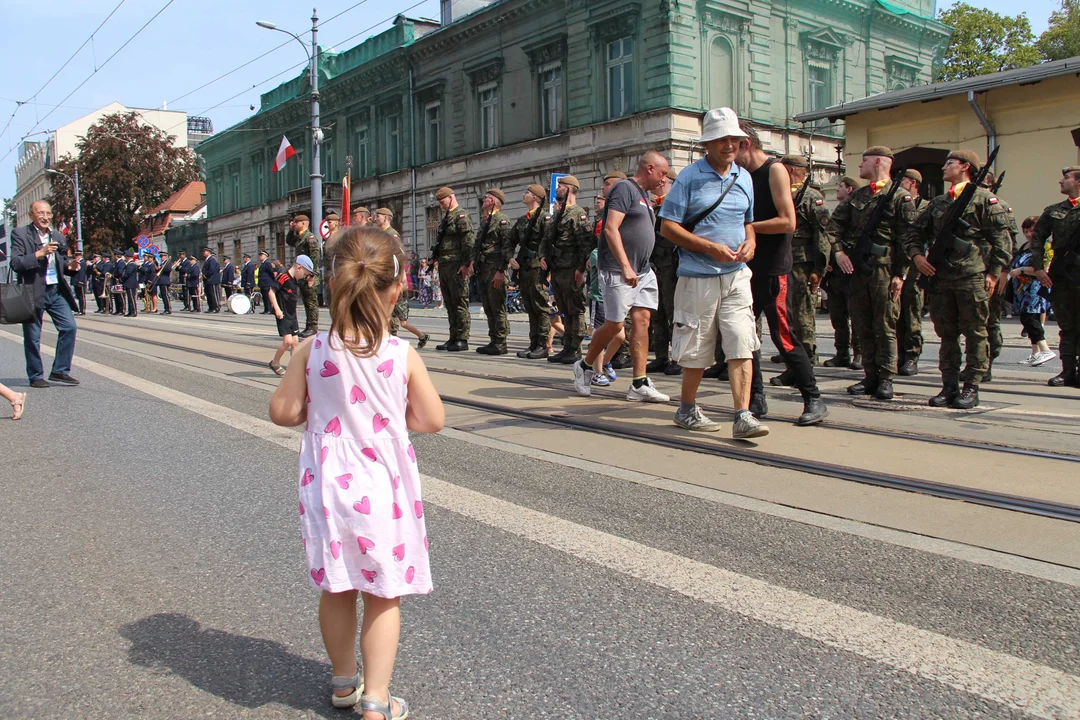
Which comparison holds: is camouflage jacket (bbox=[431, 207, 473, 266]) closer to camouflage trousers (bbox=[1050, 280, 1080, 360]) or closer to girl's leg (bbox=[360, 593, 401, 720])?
camouflage trousers (bbox=[1050, 280, 1080, 360])

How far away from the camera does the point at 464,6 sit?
134ft

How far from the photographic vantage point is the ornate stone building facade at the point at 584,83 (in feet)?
94.9

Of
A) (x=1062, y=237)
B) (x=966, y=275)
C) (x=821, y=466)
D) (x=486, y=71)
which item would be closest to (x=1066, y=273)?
(x=1062, y=237)

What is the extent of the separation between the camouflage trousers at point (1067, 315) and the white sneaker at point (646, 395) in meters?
3.70

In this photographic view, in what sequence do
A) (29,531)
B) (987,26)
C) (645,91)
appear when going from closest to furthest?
(29,531)
(645,91)
(987,26)

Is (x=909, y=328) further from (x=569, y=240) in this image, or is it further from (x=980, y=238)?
(x=569, y=240)

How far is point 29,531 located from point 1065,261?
322 inches

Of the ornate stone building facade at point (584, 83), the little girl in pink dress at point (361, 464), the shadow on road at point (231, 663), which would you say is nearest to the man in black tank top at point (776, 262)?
the little girl in pink dress at point (361, 464)

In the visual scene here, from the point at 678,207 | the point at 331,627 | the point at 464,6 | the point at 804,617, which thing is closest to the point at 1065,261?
the point at 678,207

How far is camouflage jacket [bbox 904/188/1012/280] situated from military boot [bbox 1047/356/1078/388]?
6.00 ft

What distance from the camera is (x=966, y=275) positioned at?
6898mm

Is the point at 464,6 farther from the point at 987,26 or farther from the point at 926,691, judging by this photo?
the point at 926,691

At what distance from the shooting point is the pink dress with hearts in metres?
2.50

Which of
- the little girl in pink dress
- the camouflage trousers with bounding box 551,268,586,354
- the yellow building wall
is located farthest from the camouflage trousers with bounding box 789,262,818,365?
the yellow building wall
